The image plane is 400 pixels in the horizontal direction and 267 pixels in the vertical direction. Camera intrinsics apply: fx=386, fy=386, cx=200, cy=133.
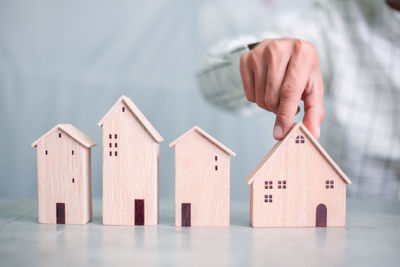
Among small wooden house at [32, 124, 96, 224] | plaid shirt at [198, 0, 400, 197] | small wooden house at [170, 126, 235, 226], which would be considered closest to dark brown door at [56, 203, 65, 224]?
small wooden house at [32, 124, 96, 224]

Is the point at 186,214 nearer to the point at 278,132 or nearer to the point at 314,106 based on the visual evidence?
the point at 278,132

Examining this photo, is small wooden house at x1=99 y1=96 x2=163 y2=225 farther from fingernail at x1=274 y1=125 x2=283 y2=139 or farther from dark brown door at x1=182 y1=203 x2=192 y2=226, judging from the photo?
fingernail at x1=274 y1=125 x2=283 y2=139

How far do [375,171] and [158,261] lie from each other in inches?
50.7

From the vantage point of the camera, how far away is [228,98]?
5.29ft

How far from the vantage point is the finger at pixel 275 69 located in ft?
3.30

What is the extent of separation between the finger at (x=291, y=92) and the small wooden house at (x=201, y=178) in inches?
6.0

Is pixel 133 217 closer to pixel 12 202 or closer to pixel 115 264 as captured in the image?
pixel 115 264

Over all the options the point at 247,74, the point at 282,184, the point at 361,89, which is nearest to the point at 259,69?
the point at 247,74

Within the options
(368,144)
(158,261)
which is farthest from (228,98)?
(158,261)

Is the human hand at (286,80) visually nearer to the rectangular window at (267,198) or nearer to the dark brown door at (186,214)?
the rectangular window at (267,198)

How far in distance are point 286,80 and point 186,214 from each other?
42 cm

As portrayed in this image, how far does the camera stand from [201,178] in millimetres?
936

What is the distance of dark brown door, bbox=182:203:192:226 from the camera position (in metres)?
0.94

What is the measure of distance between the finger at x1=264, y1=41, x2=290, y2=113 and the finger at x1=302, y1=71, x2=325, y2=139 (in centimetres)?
9
